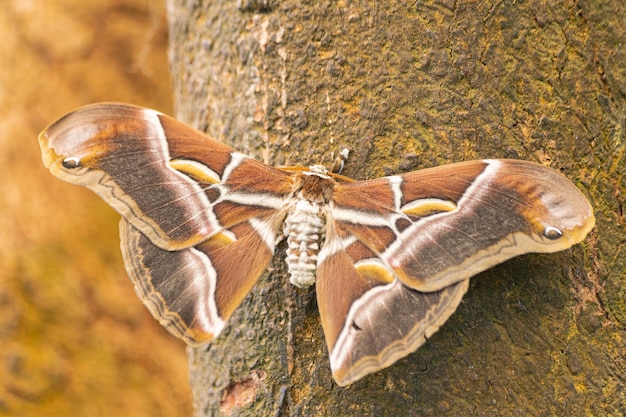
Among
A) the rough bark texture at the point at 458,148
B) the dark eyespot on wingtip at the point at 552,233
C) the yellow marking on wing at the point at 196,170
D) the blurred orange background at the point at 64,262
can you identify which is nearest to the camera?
the dark eyespot on wingtip at the point at 552,233

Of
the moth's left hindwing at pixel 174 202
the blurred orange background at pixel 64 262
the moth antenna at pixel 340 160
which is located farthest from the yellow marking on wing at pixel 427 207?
the blurred orange background at pixel 64 262

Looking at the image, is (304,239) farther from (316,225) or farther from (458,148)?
(458,148)

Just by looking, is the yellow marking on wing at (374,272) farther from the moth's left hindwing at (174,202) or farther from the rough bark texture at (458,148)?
the moth's left hindwing at (174,202)

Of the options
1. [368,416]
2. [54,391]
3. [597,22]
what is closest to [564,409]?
[368,416]

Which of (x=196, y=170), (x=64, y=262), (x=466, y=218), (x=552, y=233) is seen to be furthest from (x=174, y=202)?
(x=64, y=262)

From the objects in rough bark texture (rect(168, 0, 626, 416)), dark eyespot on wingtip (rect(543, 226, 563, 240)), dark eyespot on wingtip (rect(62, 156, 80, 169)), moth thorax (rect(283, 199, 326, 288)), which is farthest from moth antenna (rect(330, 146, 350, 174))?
dark eyespot on wingtip (rect(62, 156, 80, 169))

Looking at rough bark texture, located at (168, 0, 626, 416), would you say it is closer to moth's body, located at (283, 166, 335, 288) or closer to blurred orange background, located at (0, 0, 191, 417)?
moth's body, located at (283, 166, 335, 288)

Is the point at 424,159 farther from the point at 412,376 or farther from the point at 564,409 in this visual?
the point at 564,409
